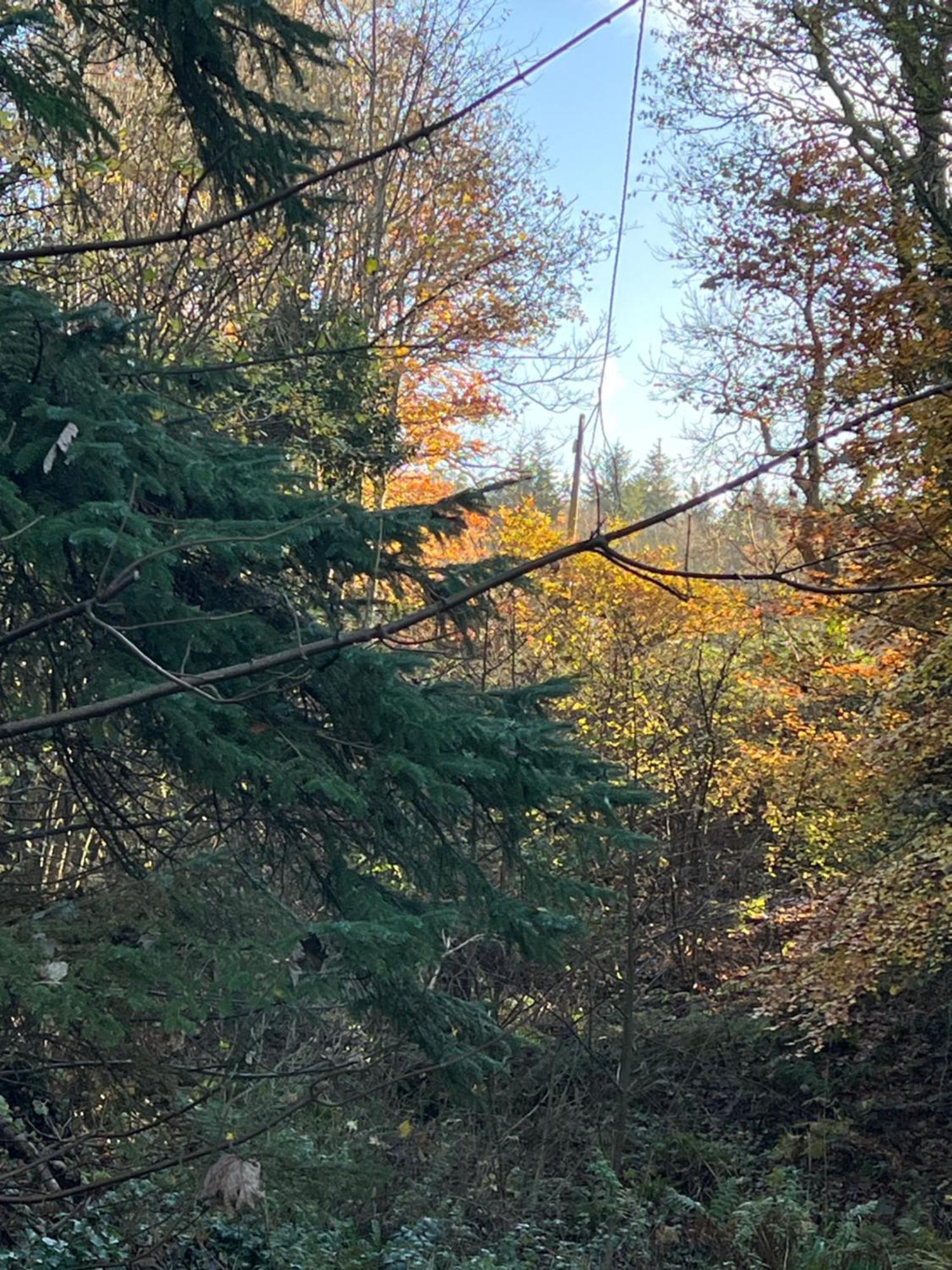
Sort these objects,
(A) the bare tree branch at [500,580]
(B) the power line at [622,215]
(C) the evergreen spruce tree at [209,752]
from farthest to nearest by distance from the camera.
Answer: (C) the evergreen spruce tree at [209,752], (B) the power line at [622,215], (A) the bare tree branch at [500,580]

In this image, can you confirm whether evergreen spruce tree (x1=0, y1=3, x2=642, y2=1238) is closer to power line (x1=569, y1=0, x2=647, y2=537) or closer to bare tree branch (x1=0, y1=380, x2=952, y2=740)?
bare tree branch (x1=0, y1=380, x2=952, y2=740)

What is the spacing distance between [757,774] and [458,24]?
7.89 meters

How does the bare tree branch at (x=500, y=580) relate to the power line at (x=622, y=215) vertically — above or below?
below

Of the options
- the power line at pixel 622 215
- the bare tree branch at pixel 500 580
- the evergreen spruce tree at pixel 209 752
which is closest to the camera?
the bare tree branch at pixel 500 580

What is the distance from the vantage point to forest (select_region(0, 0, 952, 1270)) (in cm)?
308

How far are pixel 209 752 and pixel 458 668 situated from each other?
5.02 m

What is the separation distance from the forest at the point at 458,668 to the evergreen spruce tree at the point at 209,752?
0.02 m

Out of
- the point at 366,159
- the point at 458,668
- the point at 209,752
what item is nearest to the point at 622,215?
the point at 366,159

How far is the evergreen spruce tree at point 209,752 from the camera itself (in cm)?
296

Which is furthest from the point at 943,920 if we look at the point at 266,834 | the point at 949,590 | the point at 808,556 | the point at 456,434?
the point at 456,434

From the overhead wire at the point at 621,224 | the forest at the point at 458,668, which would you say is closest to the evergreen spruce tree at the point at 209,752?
the forest at the point at 458,668

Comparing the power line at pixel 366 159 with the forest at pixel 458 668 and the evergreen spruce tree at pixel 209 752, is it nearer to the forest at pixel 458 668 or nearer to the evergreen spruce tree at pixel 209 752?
the forest at pixel 458 668

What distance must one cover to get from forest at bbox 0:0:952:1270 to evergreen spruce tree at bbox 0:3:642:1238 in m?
0.02

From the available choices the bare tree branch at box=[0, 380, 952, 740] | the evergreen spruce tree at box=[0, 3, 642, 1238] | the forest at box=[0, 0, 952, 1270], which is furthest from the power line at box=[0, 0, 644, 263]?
the evergreen spruce tree at box=[0, 3, 642, 1238]
